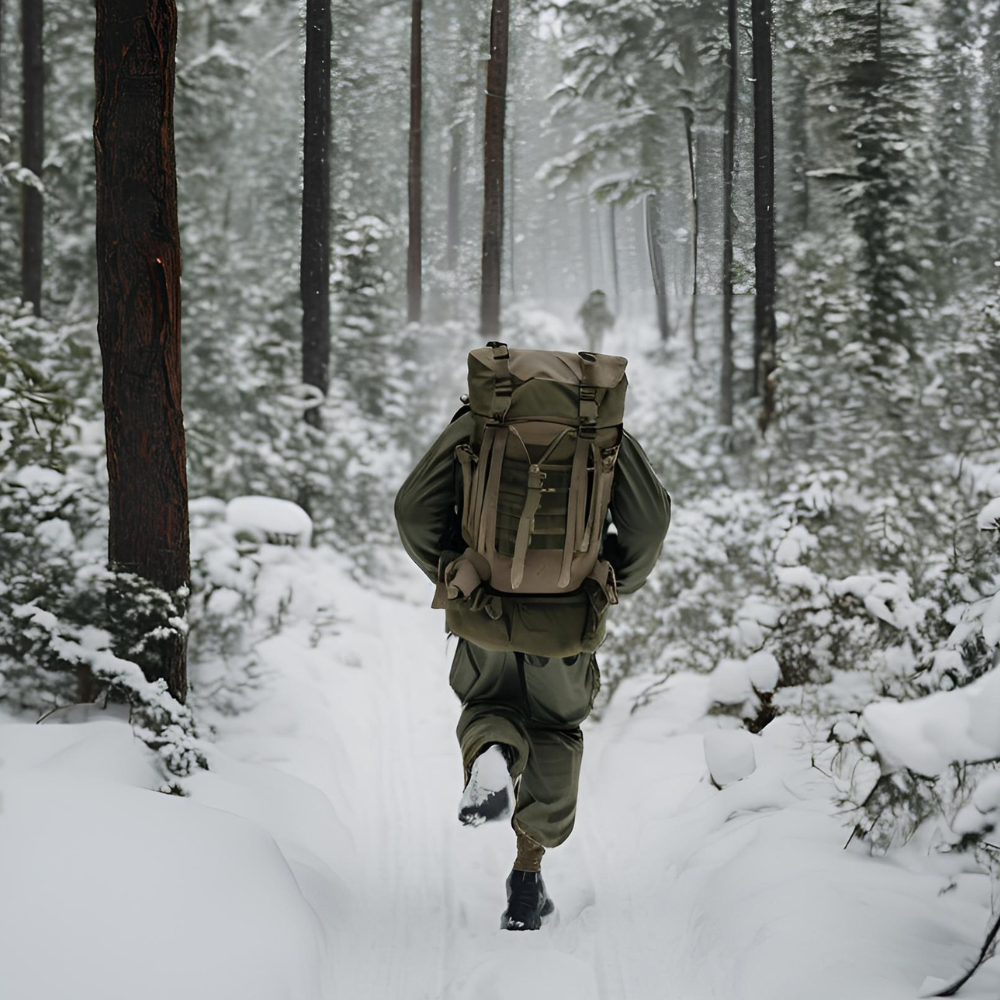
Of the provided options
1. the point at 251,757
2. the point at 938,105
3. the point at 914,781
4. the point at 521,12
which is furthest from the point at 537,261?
the point at 914,781

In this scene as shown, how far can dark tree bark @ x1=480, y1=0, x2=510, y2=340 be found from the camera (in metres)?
7.19

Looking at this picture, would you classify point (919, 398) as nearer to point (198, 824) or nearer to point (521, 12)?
point (521, 12)

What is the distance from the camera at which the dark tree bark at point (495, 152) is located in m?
7.19

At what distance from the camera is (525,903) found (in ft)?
10.6

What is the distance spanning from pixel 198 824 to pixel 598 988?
1394 mm

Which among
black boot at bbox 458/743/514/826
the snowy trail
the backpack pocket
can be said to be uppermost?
the backpack pocket

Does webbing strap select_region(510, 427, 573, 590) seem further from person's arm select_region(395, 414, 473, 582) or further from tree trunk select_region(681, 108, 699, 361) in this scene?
tree trunk select_region(681, 108, 699, 361)

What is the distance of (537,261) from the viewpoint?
7.55 meters

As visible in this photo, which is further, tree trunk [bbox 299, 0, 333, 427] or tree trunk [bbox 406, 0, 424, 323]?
tree trunk [bbox 406, 0, 424, 323]

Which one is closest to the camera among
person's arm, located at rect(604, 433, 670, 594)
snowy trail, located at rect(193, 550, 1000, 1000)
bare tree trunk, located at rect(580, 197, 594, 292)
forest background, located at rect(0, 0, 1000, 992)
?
snowy trail, located at rect(193, 550, 1000, 1000)

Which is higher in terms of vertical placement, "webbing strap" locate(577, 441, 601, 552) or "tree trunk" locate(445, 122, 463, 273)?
"tree trunk" locate(445, 122, 463, 273)

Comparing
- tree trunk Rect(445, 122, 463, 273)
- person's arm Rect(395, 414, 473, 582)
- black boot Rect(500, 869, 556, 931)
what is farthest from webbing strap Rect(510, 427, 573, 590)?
tree trunk Rect(445, 122, 463, 273)

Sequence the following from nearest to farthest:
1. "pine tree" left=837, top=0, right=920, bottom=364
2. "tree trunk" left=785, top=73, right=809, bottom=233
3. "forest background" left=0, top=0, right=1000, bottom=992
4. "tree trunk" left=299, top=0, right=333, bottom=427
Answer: "forest background" left=0, top=0, right=1000, bottom=992, "tree trunk" left=785, top=73, right=809, bottom=233, "pine tree" left=837, top=0, right=920, bottom=364, "tree trunk" left=299, top=0, right=333, bottom=427

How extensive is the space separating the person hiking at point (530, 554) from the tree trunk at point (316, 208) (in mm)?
5121
